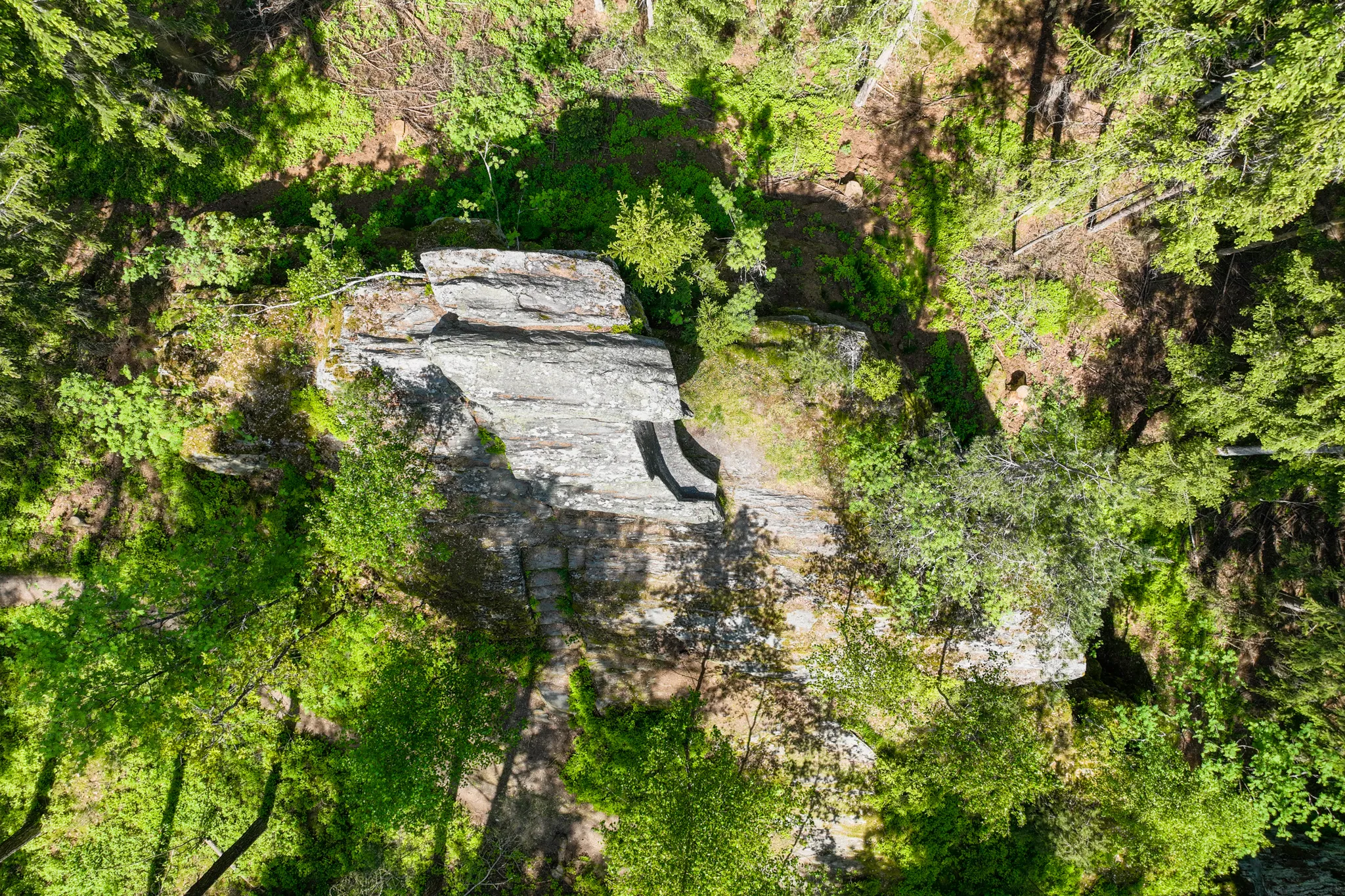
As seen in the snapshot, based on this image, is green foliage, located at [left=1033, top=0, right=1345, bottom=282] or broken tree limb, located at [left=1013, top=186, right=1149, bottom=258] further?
broken tree limb, located at [left=1013, top=186, right=1149, bottom=258]

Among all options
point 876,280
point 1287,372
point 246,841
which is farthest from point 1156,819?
point 246,841

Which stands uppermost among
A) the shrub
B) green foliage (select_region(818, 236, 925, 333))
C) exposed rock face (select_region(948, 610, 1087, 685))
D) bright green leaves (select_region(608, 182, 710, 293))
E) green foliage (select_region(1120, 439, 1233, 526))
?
green foliage (select_region(818, 236, 925, 333))

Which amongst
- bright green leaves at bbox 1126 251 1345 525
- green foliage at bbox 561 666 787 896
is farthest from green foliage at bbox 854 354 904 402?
green foliage at bbox 561 666 787 896

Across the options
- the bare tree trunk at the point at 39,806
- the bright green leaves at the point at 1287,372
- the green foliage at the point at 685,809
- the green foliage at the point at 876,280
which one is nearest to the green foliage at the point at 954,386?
the green foliage at the point at 876,280

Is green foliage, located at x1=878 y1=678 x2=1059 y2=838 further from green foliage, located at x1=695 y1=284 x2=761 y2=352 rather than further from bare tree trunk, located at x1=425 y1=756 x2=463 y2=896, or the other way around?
bare tree trunk, located at x1=425 y1=756 x2=463 y2=896

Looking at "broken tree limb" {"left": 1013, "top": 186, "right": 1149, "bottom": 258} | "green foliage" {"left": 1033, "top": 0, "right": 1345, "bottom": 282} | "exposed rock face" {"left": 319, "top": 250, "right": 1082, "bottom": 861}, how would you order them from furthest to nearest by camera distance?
"broken tree limb" {"left": 1013, "top": 186, "right": 1149, "bottom": 258} < "exposed rock face" {"left": 319, "top": 250, "right": 1082, "bottom": 861} < "green foliage" {"left": 1033, "top": 0, "right": 1345, "bottom": 282}

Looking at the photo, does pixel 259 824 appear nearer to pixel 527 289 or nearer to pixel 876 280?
pixel 527 289

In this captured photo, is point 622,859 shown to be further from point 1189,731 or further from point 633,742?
point 1189,731
